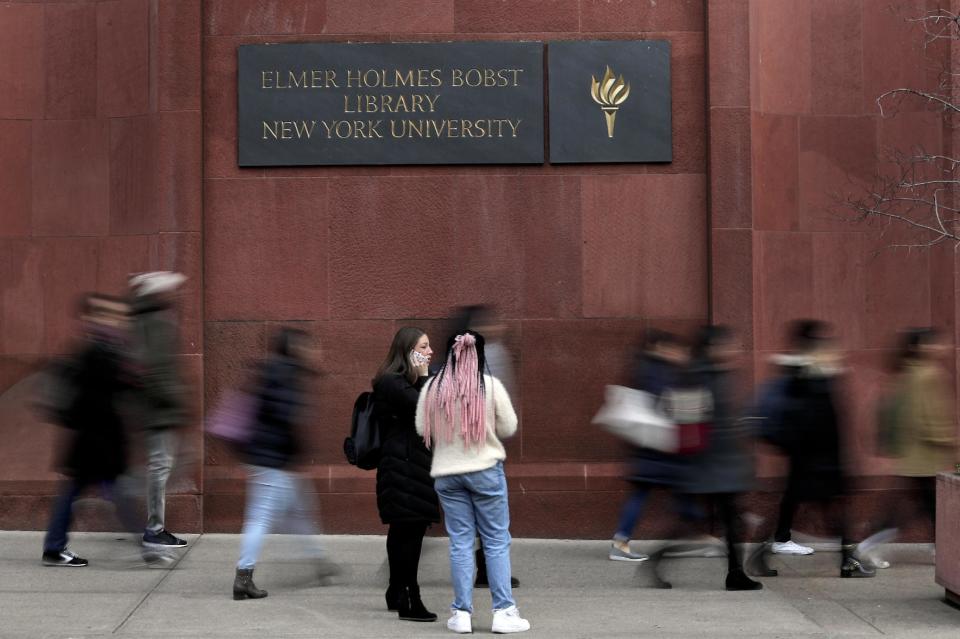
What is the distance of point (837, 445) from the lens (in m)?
8.29

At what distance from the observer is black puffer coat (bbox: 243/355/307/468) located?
739cm

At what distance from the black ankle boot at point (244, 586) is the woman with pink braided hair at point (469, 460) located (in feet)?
4.60

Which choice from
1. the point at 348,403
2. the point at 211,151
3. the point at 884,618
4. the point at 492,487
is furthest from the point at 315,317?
the point at 884,618

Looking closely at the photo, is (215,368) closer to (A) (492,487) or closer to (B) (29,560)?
(B) (29,560)

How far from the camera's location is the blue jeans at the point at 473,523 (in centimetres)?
669

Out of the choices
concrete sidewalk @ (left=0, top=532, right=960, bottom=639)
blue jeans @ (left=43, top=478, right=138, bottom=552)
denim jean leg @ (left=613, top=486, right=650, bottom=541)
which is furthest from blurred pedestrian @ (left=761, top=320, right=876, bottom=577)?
blue jeans @ (left=43, top=478, right=138, bottom=552)

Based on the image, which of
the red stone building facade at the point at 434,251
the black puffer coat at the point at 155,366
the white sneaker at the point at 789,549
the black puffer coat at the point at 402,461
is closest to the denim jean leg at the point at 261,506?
the black puffer coat at the point at 402,461

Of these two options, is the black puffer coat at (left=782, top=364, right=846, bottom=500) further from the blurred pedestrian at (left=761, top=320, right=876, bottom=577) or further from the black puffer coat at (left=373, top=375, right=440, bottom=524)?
the black puffer coat at (left=373, top=375, right=440, bottom=524)

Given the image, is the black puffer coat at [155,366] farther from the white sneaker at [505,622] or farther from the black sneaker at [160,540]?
the white sneaker at [505,622]

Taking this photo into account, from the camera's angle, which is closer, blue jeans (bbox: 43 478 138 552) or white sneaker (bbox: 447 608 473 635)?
white sneaker (bbox: 447 608 473 635)

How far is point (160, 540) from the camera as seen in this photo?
8.82 m

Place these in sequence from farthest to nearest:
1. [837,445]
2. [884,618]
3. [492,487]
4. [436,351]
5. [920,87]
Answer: [920,87]
[436,351]
[837,445]
[884,618]
[492,487]

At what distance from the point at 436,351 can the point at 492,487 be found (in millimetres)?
3074

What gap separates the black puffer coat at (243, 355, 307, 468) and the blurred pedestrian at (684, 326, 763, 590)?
2.50 meters
